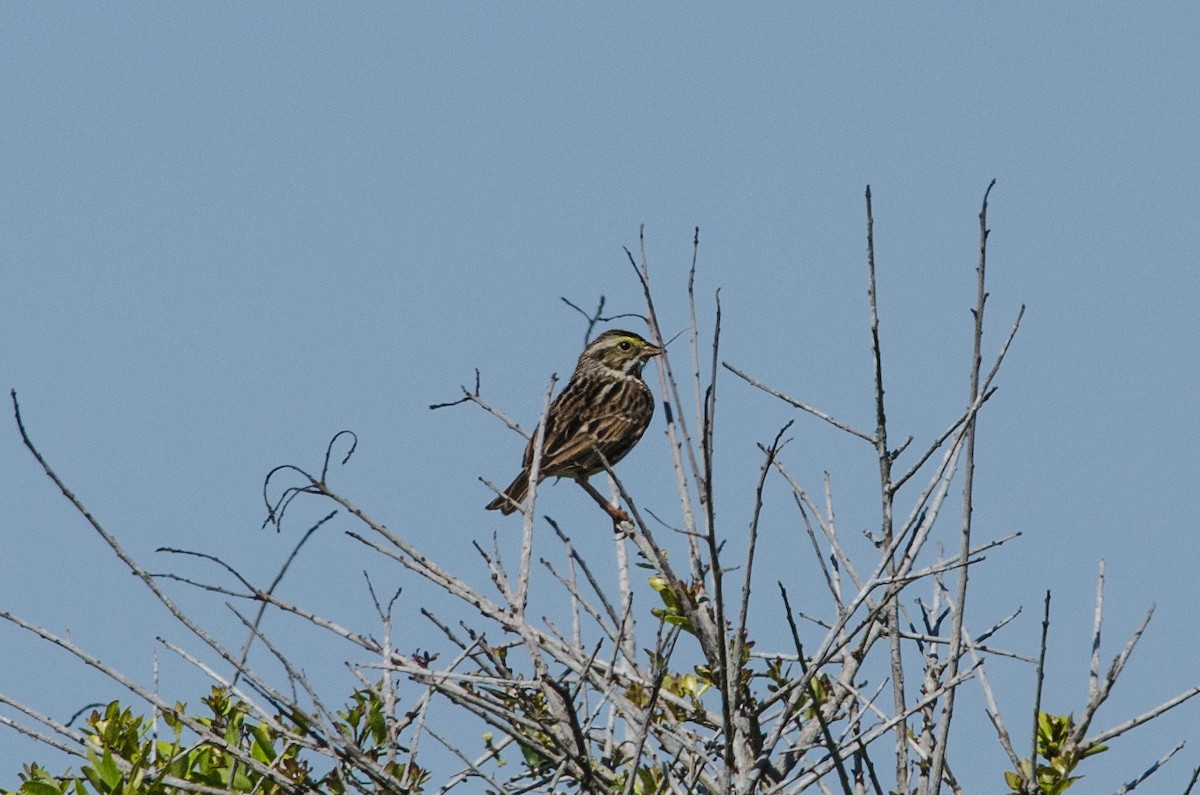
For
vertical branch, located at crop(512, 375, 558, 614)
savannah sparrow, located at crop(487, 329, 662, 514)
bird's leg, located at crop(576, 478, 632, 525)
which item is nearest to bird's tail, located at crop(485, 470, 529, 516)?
savannah sparrow, located at crop(487, 329, 662, 514)

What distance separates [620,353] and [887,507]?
23.3 feet

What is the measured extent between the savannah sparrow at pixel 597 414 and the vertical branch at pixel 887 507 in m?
4.20

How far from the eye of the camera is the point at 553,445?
1121 cm

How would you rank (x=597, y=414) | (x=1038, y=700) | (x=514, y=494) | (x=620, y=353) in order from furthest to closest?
(x=620, y=353)
(x=597, y=414)
(x=514, y=494)
(x=1038, y=700)

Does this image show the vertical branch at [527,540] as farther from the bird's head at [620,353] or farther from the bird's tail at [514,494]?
the bird's head at [620,353]

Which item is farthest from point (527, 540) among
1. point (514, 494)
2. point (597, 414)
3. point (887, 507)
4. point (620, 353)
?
point (620, 353)

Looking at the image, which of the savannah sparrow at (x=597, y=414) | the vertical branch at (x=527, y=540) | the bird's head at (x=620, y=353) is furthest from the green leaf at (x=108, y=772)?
the bird's head at (x=620, y=353)

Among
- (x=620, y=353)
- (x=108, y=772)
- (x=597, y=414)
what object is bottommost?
(x=108, y=772)

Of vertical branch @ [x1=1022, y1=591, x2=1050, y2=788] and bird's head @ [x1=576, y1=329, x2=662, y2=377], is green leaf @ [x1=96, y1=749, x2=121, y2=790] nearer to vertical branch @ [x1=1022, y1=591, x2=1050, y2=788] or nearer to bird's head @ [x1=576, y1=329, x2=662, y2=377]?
vertical branch @ [x1=1022, y1=591, x2=1050, y2=788]

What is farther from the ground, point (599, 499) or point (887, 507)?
point (599, 499)

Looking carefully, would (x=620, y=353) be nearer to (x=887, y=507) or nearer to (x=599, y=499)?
(x=599, y=499)

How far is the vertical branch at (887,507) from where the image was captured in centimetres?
577

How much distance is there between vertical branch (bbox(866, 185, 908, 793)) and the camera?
577cm

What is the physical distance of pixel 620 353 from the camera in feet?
42.6
